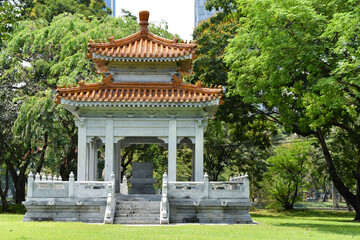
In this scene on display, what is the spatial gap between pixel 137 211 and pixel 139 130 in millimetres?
3643

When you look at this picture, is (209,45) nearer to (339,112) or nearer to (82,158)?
(339,112)

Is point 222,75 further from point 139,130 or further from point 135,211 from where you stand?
point 135,211

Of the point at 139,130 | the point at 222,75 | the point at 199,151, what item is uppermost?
the point at 222,75

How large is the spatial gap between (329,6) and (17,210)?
2197 cm

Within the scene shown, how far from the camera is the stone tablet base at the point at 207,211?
65.1 feet

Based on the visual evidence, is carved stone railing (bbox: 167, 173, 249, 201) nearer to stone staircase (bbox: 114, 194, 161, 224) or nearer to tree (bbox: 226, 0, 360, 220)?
stone staircase (bbox: 114, 194, 161, 224)

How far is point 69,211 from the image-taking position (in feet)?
64.4

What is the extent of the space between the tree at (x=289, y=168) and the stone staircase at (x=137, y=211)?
75.2ft

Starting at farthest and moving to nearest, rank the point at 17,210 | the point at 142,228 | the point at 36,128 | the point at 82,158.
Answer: the point at 17,210
the point at 36,128
the point at 82,158
the point at 142,228

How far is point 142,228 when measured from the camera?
17.0 metres

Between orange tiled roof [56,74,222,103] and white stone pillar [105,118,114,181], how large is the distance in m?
1.29

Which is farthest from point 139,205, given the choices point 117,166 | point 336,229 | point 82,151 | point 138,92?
point 336,229

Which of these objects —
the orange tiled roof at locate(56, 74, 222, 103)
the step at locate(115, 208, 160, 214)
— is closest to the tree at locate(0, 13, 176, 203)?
the orange tiled roof at locate(56, 74, 222, 103)

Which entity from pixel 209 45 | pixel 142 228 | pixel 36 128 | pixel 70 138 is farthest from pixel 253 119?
pixel 142 228
